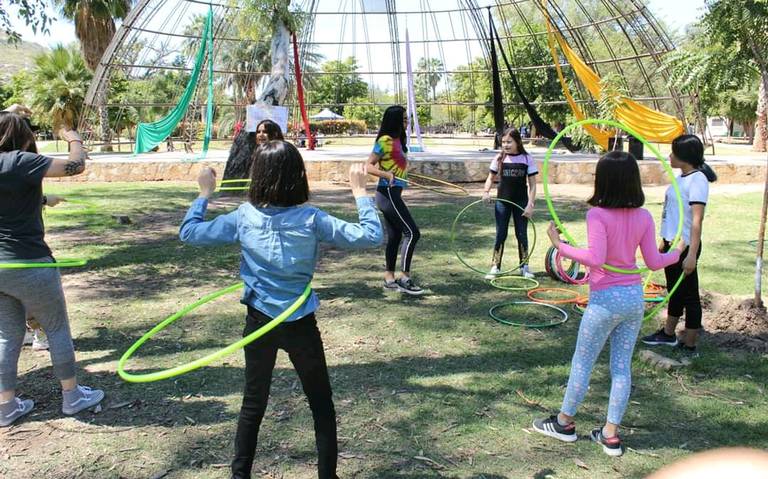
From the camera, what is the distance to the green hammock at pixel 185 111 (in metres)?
19.0

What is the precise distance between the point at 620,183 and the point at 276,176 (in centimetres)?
185

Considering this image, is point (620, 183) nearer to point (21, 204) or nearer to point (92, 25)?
point (21, 204)

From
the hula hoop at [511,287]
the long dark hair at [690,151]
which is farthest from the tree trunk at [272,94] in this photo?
the long dark hair at [690,151]

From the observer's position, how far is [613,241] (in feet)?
11.1

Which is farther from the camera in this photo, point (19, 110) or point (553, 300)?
point (553, 300)

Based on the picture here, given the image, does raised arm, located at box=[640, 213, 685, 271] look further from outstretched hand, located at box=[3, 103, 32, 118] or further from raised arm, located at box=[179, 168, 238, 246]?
outstretched hand, located at box=[3, 103, 32, 118]

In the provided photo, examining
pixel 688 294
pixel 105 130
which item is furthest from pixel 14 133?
pixel 105 130

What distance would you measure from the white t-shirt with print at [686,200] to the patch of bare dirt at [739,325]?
110cm

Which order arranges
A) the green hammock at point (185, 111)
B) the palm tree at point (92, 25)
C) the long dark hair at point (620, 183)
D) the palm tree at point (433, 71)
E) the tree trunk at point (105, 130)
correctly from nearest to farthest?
the long dark hair at point (620, 183) → the green hammock at point (185, 111) → the tree trunk at point (105, 130) → the palm tree at point (433, 71) → the palm tree at point (92, 25)

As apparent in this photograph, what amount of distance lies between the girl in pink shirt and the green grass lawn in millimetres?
444

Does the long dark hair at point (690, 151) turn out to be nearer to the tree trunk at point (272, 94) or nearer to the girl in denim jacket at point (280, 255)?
the girl in denim jacket at point (280, 255)

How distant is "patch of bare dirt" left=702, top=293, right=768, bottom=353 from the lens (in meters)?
5.09

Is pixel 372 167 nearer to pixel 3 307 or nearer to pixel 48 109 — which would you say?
pixel 3 307

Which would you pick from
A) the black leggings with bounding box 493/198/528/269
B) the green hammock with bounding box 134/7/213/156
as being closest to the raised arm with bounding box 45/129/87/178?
the black leggings with bounding box 493/198/528/269
